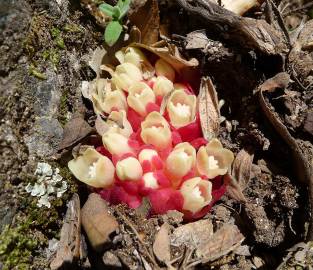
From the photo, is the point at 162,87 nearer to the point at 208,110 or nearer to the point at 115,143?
the point at 208,110

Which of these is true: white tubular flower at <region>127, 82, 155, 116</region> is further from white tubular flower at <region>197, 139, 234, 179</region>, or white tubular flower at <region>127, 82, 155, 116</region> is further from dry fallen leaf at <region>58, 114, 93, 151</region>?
white tubular flower at <region>197, 139, 234, 179</region>

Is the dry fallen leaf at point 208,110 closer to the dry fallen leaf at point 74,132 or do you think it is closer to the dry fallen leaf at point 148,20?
the dry fallen leaf at point 148,20

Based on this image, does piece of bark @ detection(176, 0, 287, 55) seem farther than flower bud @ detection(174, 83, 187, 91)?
No

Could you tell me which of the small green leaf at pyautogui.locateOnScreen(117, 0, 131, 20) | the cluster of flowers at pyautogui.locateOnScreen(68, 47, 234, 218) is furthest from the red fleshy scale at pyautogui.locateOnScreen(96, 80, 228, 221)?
the small green leaf at pyautogui.locateOnScreen(117, 0, 131, 20)

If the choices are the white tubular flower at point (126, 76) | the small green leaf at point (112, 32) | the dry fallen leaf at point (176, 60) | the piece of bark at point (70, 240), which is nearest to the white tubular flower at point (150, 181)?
the piece of bark at point (70, 240)

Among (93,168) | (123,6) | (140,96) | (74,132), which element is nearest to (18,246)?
(93,168)

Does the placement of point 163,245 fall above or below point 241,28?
below
